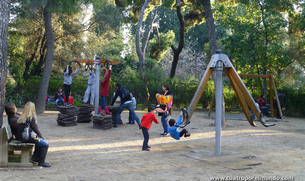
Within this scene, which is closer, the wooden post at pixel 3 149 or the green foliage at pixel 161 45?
the wooden post at pixel 3 149

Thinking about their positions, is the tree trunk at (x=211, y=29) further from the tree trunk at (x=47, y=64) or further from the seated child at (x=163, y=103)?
the tree trunk at (x=47, y=64)

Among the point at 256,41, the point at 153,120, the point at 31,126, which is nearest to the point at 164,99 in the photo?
the point at 153,120

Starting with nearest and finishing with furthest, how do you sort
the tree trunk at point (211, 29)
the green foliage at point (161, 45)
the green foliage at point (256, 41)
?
1. the tree trunk at point (211, 29)
2. the green foliage at point (256, 41)
3. the green foliage at point (161, 45)

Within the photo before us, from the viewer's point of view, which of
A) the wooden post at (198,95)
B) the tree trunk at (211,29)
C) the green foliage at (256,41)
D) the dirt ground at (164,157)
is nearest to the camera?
the dirt ground at (164,157)

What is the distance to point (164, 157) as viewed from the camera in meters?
8.52

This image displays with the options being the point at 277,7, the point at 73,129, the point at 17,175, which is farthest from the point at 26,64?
the point at 17,175

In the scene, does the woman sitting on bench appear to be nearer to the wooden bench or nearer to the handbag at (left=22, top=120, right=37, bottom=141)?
the handbag at (left=22, top=120, right=37, bottom=141)

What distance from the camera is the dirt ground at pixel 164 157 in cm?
664

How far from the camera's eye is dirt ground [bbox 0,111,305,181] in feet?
21.8

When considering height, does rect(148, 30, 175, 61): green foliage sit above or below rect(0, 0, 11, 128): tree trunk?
above

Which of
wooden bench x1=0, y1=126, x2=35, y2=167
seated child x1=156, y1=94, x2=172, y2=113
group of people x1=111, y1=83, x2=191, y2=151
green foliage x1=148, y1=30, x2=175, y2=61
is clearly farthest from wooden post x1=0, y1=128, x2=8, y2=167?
green foliage x1=148, y1=30, x2=175, y2=61

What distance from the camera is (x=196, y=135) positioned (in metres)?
12.5

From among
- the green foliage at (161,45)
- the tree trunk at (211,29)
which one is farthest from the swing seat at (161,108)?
the green foliage at (161,45)

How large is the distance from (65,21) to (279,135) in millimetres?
17688
